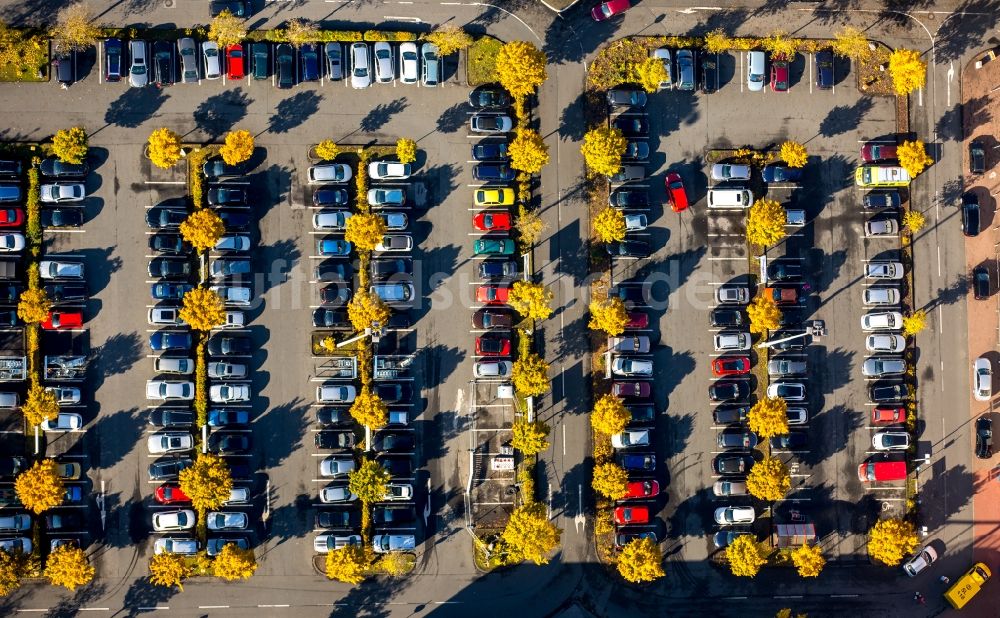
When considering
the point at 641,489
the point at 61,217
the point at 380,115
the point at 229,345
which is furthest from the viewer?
the point at 380,115

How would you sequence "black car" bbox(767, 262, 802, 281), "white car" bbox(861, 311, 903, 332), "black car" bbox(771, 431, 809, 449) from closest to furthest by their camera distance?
"black car" bbox(771, 431, 809, 449), "black car" bbox(767, 262, 802, 281), "white car" bbox(861, 311, 903, 332)

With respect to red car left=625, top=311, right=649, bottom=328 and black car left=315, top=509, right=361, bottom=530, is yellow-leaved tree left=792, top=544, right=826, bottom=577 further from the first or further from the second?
black car left=315, top=509, right=361, bottom=530

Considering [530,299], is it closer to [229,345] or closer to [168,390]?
[229,345]

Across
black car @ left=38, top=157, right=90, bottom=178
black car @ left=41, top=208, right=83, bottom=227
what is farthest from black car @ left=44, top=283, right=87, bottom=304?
black car @ left=38, top=157, right=90, bottom=178

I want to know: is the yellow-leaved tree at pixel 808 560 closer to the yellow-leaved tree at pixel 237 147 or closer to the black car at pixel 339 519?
the black car at pixel 339 519

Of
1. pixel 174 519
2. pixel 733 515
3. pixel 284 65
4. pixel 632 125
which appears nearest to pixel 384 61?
pixel 284 65

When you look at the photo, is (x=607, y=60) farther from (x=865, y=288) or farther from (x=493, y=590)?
(x=493, y=590)

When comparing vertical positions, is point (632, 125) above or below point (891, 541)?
above
